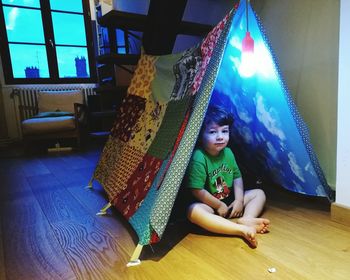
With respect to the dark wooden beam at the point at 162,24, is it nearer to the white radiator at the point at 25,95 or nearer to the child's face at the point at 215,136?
the child's face at the point at 215,136

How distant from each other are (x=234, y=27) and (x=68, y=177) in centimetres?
163

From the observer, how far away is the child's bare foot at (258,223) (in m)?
1.09

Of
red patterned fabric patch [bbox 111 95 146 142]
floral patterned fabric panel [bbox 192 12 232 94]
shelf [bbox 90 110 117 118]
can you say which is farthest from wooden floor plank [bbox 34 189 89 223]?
shelf [bbox 90 110 117 118]

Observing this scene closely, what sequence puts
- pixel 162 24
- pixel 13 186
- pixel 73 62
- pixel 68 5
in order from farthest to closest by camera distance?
pixel 73 62 < pixel 68 5 < pixel 13 186 < pixel 162 24

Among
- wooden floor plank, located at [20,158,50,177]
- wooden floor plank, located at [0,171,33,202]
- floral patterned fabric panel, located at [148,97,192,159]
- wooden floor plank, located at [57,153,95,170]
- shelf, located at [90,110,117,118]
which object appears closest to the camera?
floral patterned fabric panel, located at [148,97,192,159]

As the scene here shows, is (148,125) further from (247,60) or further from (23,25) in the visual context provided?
(23,25)

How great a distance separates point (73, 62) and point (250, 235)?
3970mm

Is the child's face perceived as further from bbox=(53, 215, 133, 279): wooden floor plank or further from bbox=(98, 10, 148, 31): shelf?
bbox=(98, 10, 148, 31): shelf

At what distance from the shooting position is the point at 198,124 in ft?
3.10

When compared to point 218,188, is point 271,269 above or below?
below

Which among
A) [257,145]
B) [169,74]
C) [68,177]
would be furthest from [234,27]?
[68,177]

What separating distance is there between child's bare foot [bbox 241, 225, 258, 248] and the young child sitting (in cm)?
1

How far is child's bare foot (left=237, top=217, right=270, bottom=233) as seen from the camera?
1.09m

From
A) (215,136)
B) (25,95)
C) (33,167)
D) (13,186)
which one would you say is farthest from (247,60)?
(25,95)
